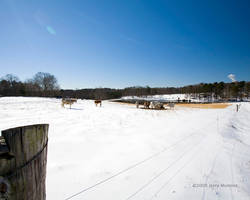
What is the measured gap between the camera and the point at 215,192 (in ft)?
8.40

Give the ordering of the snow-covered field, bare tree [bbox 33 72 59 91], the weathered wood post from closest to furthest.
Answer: the weathered wood post, the snow-covered field, bare tree [bbox 33 72 59 91]

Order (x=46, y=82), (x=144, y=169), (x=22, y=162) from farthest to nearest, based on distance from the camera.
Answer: (x=46, y=82) → (x=144, y=169) → (x=22, y=162)

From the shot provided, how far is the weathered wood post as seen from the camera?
75 centimetres

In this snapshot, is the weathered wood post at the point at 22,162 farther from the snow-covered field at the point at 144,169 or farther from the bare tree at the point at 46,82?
the bare tree at the point at 46,82

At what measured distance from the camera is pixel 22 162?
843 mm

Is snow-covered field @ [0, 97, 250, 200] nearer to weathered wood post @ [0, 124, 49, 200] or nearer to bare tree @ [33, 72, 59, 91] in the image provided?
weathered wood post @ [0, 124, 49, 200]

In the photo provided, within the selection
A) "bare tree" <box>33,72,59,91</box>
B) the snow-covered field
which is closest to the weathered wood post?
the snow-covered field

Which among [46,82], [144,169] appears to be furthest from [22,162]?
[46,82]

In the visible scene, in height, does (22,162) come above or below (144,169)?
above

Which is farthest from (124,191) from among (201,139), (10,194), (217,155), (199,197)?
(201,139)

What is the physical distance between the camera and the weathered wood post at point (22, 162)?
0.75 meters

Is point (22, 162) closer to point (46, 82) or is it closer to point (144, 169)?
point (144, 169)

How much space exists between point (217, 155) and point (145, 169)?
2638 mm

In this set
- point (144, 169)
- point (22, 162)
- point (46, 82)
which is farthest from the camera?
point (46, 82)
